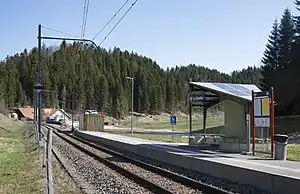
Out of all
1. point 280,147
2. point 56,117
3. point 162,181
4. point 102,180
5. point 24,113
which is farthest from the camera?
point 24,113

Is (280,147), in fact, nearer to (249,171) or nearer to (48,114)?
(249,171)

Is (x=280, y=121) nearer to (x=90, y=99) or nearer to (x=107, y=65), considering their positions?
(x=90, y=99)

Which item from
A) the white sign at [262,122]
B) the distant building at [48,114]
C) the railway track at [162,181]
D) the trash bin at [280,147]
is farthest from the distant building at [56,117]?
the trash bin at [280,147]

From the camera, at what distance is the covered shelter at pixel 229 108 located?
2652 centimetres

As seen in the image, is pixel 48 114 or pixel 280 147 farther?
pixel 48 114

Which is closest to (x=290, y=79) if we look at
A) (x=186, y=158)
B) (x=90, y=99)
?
(x=186, y=158)

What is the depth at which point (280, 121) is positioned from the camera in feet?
225

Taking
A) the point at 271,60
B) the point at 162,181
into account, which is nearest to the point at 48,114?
the point at 271,60

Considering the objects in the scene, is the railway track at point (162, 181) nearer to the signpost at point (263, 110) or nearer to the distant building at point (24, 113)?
the signpost at point (263, 110)

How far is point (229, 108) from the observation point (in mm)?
29375

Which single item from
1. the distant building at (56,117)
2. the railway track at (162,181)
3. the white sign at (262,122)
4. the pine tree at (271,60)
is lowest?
the distant building at (56,117)

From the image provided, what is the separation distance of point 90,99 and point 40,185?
162 m

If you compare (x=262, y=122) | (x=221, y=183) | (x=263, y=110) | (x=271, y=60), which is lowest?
(x=221, y=183)

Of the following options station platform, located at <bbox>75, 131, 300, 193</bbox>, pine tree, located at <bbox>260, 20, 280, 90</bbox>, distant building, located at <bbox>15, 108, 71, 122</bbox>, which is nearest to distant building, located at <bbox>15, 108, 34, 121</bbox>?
distant building, located at <bbox>15, 108, 71, 122</bbox>
